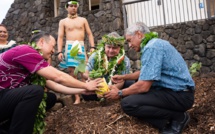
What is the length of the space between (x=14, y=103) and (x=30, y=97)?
0.18 m

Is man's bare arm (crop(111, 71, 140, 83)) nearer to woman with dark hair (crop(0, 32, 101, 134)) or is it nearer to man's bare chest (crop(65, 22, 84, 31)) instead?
woman with dark hair (crop(0, 32, 101, 134))

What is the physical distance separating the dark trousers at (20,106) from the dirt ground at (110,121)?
72 centimetres

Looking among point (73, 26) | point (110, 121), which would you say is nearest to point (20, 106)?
point (110, 121)

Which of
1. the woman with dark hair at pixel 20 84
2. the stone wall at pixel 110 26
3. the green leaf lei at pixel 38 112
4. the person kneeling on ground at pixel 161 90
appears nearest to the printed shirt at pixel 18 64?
the woman with dark hair at pixel 20 84

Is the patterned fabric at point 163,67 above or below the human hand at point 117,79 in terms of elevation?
above

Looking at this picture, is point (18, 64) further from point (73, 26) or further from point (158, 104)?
point (73, 26)

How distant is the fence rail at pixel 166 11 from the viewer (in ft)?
26.3

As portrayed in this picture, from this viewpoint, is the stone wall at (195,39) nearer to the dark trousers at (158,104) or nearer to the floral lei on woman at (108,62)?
the floral lei on woman at (108,62)

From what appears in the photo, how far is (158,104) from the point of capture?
277 cm

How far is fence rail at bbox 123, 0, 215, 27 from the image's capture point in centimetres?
803

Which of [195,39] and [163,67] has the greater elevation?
[195,39]

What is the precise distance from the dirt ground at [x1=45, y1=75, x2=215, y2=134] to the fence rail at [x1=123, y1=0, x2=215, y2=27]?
16.2ft

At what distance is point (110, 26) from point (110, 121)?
19.6 feet

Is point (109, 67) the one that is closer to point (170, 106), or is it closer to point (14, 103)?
point (170, 106)
